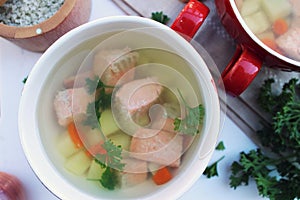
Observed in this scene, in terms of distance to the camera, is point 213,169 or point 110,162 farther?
point 213,169

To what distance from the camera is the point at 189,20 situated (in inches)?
39.4

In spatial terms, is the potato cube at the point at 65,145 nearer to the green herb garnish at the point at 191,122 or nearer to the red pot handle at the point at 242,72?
the green herb garnish at the point at 191,122

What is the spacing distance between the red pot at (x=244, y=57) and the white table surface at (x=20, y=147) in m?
0.14

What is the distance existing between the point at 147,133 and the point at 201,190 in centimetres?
21

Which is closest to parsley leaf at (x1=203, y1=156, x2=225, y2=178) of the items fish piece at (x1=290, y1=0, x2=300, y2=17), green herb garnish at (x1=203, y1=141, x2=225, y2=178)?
green herb garnish at (x1=203, y1=141, x2=225, y2=178)

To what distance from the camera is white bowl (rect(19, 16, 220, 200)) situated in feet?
3.22

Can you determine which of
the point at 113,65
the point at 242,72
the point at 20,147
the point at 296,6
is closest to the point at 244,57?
the point at 242,72

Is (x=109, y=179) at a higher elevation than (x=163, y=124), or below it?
below

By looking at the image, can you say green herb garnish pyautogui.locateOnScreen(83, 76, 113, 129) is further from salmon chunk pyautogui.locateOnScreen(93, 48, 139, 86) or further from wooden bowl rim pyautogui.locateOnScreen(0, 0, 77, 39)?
wooden bowl rim pyautogui.locateOnScreen(0, 0, 77, 39)

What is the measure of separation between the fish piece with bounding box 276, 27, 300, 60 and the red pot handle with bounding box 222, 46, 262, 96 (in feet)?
0.16

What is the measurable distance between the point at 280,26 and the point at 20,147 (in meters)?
0.56

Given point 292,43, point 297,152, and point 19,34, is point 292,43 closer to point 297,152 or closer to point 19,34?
point 297,152

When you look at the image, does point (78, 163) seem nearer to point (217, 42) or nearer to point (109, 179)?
point (109, 179)

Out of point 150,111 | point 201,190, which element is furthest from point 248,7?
point 201,190
